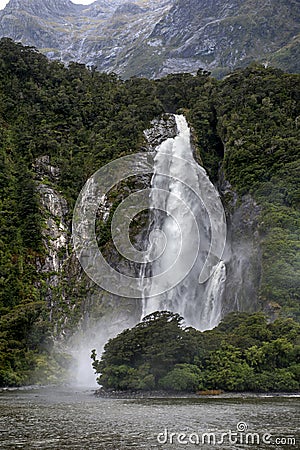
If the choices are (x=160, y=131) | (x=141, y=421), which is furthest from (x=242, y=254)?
(x=141, y=421)

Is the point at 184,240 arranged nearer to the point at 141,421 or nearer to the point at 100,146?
the point at 100,146

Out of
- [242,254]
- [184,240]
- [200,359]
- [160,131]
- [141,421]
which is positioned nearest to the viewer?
[141,421]

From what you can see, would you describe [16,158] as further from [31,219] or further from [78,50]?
[78,50]

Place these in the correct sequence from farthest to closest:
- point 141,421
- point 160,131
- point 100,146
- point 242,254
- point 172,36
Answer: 1. point 172,36
2. point 160,131
3. point 100,146
4. point 242,254
5. point 141,421

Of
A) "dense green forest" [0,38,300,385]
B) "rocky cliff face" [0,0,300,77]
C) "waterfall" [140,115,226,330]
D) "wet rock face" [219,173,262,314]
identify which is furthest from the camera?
"rocky cliff face" [0,0,300,77]

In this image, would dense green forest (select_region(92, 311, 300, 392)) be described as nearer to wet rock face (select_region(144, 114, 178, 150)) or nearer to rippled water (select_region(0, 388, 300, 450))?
rippled water (select_region(0, 388, 300, 450))

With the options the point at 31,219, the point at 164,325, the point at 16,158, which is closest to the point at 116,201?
the point at 31,219

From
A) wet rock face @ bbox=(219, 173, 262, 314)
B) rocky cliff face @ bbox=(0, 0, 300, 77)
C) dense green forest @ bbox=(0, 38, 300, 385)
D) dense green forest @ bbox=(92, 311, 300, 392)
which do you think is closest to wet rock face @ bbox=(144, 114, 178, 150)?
dense green forest @ bbox=(0, 38, 300, 385)
